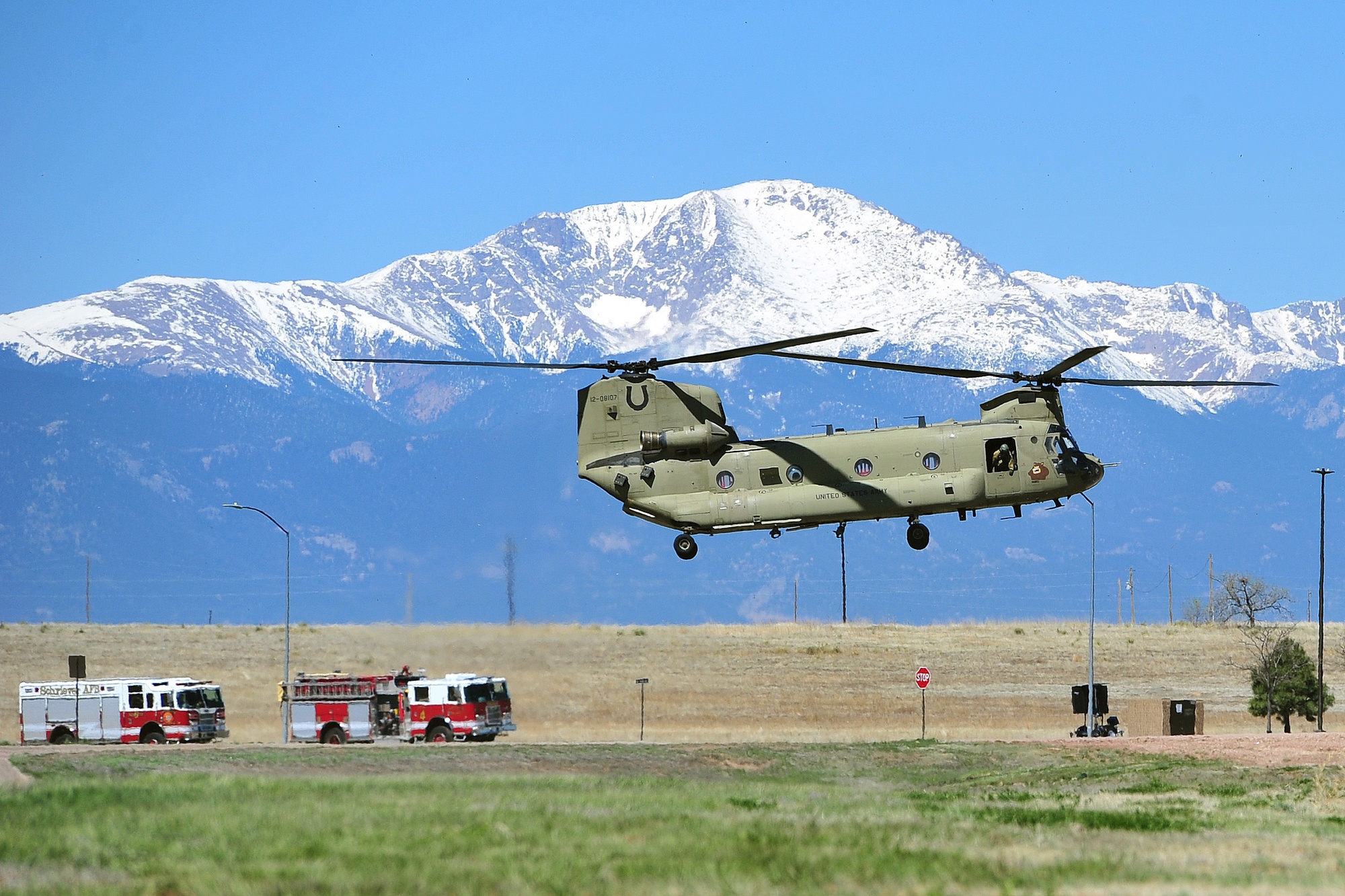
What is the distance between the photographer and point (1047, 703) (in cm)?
9231

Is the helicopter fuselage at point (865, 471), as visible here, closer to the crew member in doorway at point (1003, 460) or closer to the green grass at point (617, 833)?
the crew member in doorway at point (1003, 460)

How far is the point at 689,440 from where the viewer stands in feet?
136

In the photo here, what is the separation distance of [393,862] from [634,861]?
3132mm

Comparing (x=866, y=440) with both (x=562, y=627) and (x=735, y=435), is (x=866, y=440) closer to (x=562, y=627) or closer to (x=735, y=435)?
(x=735, y=435)

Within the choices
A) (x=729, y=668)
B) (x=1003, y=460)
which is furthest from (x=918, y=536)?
(x=729, y=668)

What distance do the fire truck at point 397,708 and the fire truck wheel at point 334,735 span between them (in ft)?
0.08

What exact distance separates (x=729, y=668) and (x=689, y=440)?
62.9m

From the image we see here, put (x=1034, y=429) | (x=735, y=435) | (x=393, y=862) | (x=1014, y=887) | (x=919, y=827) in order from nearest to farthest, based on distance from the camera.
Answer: (x=1014, y=887) → (x=393, y=862) → (x=919, y=827) → (x=1034, y=429) → (x=735, y=435)

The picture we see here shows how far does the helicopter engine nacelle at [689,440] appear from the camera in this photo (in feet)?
135

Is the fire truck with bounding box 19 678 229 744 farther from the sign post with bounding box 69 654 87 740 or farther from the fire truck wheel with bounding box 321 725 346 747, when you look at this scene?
the fire truck wheel with bounding box 321 725 346 747

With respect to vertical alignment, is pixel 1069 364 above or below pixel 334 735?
above

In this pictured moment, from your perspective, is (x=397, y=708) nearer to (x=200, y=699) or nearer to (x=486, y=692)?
(x=486, y=692)

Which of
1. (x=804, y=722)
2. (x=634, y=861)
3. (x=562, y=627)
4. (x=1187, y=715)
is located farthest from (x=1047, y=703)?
(x=634, y=861)

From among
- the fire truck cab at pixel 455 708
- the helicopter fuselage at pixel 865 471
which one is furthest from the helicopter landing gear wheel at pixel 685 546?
the fire truck cab at pixel 455 708
